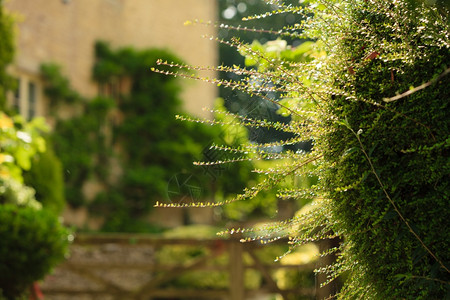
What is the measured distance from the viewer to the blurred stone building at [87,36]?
9398mm

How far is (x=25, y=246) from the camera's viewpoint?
405 centimetres

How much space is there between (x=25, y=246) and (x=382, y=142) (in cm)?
339

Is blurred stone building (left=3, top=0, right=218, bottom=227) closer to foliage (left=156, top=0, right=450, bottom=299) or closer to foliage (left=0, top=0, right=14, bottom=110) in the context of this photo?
foliage (left=0, top=0, right=14, bottom=110)

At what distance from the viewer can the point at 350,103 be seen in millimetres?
1420

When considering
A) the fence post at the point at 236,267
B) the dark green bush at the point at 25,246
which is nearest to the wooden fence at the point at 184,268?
the fence post at the point at 236,267

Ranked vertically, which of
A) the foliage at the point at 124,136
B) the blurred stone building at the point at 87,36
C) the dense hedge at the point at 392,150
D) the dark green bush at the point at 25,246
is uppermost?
the blurred stone building at the point at 87,36

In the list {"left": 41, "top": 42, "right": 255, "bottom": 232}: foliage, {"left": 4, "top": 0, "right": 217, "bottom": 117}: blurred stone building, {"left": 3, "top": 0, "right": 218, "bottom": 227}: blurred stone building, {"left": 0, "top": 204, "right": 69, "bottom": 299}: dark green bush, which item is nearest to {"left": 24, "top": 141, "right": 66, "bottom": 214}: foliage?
{"left": 0, "top": 204, "right": 69, "bottom": 299}: dark green bush

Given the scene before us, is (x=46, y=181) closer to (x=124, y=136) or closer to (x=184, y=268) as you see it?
(x=184, y=268)

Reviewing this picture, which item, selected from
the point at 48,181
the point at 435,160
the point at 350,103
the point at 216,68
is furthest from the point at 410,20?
the point at 48,181

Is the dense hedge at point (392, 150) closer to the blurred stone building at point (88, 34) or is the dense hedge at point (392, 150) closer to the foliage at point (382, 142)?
the foliage at point (382, 142)

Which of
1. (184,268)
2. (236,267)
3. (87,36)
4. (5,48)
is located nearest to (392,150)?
(236,267)

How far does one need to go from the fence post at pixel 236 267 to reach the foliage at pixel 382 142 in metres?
4.41

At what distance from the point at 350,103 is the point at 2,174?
317cm

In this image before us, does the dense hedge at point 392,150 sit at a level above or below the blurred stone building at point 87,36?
below
